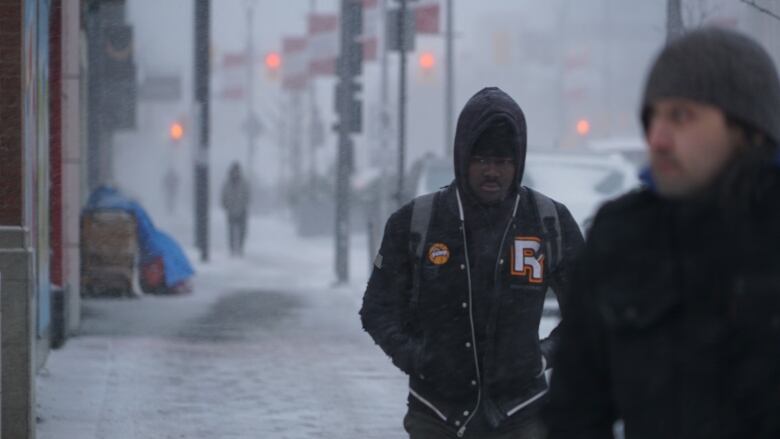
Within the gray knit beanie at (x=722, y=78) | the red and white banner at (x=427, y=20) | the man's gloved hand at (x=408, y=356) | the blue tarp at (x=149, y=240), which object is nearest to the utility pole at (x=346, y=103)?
the blue tarp at (x=149, y=240)

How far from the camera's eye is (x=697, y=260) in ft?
9.20

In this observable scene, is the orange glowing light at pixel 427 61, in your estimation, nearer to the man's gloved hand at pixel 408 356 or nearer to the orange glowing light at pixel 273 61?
the orange glowing light at pixel 273 61

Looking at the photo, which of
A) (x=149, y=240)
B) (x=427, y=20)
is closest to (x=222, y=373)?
(x=149, y=240)

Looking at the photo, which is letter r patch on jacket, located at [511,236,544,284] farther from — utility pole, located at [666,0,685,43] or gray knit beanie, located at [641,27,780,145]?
utility pole, located at [666,0,685,43]

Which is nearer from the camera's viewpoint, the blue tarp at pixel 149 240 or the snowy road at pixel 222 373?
the snowy road at pixel 222 373

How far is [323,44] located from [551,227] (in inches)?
905

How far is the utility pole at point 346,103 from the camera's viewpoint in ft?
69.9


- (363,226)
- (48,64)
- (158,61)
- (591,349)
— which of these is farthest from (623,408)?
(158,61)

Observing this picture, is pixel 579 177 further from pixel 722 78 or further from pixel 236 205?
pixel 722 78

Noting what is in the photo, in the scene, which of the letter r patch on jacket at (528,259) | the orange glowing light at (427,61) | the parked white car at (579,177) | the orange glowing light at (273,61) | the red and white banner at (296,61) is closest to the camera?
the letter r patch on jacket at (528,259)

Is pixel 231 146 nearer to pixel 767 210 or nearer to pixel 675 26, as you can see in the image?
pixel 675 26

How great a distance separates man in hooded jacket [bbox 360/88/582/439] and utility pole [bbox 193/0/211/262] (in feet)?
66.2

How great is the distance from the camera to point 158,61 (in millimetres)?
80438

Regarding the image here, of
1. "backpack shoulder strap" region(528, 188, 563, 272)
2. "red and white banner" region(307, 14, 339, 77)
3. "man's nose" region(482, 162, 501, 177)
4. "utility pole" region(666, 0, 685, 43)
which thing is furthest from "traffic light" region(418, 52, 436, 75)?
"man's nose" region(482, 162, 501, 177)
